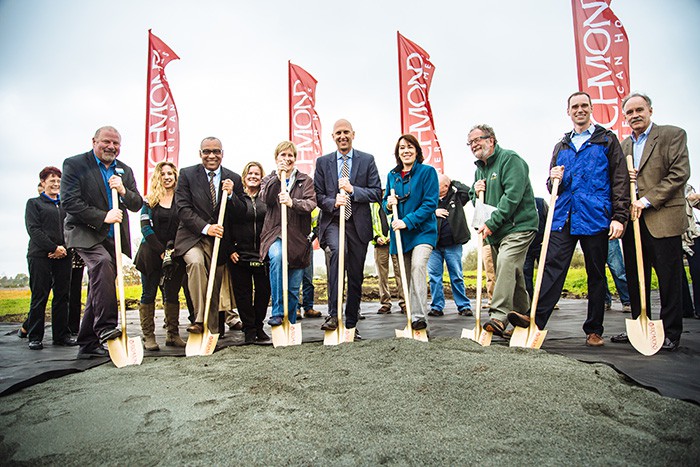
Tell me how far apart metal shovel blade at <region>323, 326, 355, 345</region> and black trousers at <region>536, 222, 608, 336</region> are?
1.62 metres

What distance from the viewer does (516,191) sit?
164 inches

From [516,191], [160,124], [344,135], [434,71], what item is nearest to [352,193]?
[344,135]

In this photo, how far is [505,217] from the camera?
163 inches

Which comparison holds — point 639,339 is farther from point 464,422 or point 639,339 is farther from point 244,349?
point 244,349

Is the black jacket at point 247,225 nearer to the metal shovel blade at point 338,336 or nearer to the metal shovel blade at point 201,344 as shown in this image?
the metal shovel blade at point 201,344

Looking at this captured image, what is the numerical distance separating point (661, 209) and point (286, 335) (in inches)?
130

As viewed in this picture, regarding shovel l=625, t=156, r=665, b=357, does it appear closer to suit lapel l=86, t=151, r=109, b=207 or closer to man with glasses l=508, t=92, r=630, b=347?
man with glasses l=508, t=92, r=630, b=347

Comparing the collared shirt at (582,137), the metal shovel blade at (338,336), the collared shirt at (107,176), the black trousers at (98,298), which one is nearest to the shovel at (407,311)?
the metal shovel blade at (338,336)

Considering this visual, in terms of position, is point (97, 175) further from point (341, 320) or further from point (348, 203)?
point (341, 320)

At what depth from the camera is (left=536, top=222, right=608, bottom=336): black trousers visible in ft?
12.5

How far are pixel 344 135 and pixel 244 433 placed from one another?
3248 millimetres

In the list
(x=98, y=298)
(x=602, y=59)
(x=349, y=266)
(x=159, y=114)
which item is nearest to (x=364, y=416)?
(x=349, y=266)

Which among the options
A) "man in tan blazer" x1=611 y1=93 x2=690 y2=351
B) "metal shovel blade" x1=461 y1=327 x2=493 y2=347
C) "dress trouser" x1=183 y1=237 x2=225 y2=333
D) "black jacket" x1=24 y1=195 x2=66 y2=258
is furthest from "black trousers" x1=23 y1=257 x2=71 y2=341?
"man in tan blazer" x1=611 y1=93 x2=690 y2=351

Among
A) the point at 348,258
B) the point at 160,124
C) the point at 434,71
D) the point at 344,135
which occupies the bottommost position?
the point at 348,258
